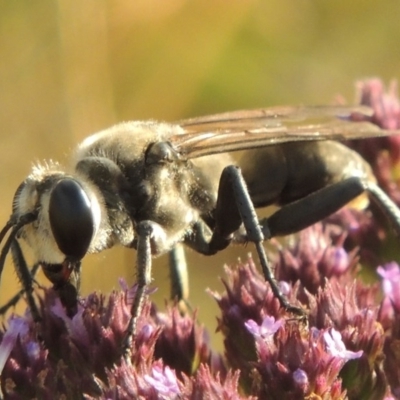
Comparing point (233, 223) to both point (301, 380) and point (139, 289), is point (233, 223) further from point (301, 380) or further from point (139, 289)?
point (301, 380)

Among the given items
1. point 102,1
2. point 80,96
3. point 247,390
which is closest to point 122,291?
point 247,390

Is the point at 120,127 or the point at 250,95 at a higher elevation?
the point at 250,95

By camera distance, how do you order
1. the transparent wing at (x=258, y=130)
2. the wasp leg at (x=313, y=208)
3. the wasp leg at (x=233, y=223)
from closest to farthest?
the wasp leg at (x=233, y=223) < the transparent wing at (x=258, y=130) < the wasp leg at (x=313, y=208)

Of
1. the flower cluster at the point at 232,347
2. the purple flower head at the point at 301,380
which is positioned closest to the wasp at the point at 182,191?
the flower cluster at the point at 232,347

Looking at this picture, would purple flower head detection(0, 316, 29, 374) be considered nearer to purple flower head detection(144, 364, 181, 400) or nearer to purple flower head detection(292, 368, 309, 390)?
purple flower head detection(144, 364, 181, 400)

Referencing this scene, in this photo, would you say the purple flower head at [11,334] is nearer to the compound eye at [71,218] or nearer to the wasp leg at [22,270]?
the wasp leg at [22,270]

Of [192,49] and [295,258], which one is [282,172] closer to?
[295,258]

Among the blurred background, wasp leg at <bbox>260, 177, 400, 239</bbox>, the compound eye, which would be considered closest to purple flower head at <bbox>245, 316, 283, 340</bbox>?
wasp leg at <bbox>260, 177, 400, 239</bbox>
